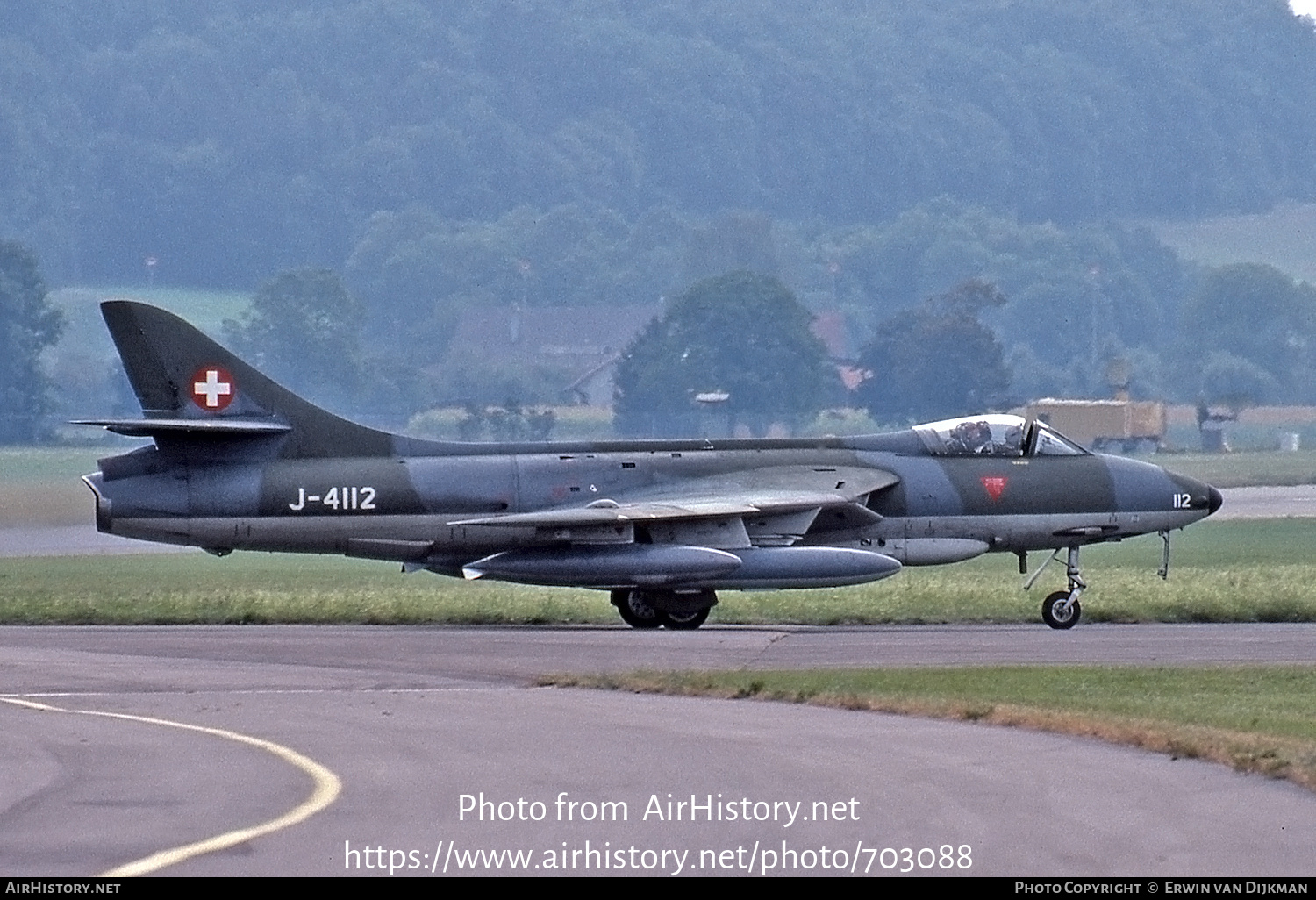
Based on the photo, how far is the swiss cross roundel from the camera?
25.5 metres

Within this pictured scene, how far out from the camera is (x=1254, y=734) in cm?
1455

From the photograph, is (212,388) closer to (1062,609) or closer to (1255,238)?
(1062,609)

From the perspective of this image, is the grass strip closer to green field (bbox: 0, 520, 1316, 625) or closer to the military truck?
green field (bbox: 0, 520, 1316, 625)

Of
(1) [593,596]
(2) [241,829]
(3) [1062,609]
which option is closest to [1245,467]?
(1) [593,596]

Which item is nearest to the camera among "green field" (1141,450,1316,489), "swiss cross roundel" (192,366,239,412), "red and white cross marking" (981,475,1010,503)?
"swiss cross roundel" (192,366,239,412)

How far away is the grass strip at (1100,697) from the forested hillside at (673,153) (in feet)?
230

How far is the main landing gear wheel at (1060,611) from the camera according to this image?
25.2 meters

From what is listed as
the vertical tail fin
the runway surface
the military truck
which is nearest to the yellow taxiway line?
the runway surface

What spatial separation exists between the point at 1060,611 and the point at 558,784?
46.0 feet

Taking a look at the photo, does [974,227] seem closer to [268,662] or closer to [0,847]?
[268,662]

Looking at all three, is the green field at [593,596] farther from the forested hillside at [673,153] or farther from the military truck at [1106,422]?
the forested hillside at [673,153]

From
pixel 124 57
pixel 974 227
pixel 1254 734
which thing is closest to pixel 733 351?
pixel 974 227

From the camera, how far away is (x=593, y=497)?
1025 inches

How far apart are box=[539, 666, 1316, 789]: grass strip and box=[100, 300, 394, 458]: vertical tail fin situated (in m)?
8.26
